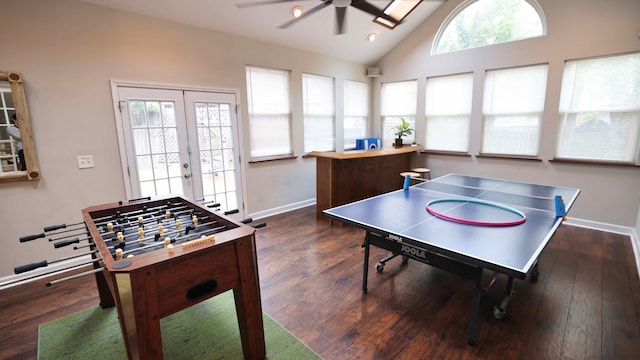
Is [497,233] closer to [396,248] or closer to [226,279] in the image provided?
[396,248]

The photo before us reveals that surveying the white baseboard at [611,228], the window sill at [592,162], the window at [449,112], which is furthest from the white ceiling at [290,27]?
the white baseboard at [611,228]

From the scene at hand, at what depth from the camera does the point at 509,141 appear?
4676 mm

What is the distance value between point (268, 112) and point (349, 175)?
1.63m

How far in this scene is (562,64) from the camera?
4.04m

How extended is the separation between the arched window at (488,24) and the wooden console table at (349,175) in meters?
2.15

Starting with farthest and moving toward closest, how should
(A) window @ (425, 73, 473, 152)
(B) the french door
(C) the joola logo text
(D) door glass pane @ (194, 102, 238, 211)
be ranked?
(A) window @ (425, 73, 473, 152) < (D) door glass pane @ (194, 102, 238, 211) < (B) the french door < (C) the joola logo text

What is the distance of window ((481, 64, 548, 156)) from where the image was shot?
434 centimetres

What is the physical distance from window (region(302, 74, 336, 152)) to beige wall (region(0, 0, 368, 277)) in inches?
72.7

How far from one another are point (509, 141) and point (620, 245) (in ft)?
6.34

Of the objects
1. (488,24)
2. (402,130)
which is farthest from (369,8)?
(488,24)

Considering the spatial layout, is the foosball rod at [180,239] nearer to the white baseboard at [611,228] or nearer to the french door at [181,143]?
the french door at [181,143]

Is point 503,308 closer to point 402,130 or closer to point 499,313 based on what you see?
point 499,313

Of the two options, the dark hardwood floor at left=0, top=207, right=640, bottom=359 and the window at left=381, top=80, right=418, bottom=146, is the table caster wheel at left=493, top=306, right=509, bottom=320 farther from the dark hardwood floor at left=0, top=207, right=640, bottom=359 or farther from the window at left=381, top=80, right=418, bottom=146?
the window at left=381, top=80, right=418, bottom=146

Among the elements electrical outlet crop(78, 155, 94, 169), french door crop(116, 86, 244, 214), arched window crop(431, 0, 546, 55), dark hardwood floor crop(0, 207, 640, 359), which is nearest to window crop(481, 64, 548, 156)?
arched window crop(431, 0, 546, 55)
